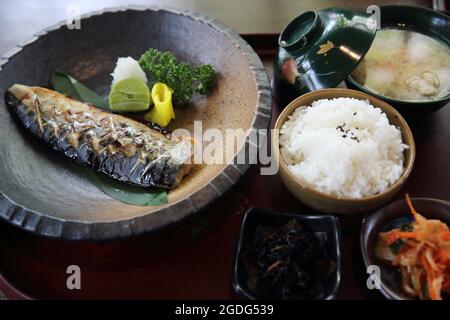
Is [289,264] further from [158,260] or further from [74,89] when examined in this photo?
[74,89]

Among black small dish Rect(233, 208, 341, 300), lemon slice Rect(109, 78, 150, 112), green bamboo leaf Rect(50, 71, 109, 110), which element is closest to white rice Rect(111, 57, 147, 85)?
lemon slice Rect(109, 78, 150, 112)

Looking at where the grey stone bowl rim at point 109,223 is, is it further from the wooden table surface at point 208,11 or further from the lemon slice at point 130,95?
the wooden table surface at point 208,11

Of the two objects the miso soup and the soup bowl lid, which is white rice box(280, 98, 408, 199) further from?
the miso soup

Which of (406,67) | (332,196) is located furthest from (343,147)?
(406,67)

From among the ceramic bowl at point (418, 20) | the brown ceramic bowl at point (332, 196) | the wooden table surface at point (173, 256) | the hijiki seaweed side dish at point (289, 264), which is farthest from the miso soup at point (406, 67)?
the hijiki seaweed side dish at point (289, 264)

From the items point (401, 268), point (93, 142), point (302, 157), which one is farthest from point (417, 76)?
point (93, 142)
